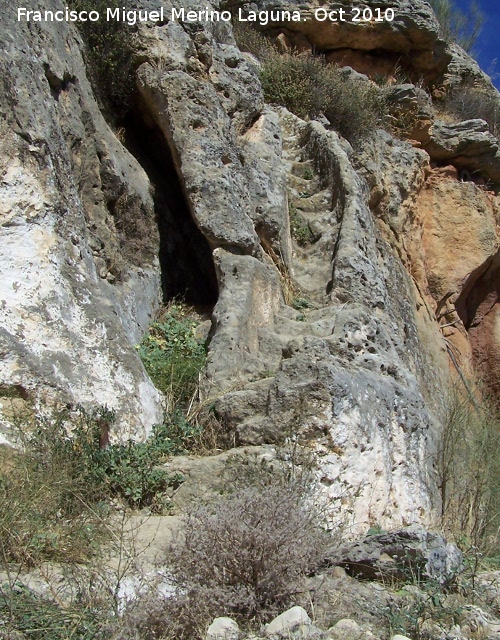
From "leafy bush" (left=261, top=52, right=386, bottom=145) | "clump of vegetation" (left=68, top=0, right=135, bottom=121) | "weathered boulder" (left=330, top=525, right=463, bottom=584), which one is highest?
"leafy bush" (left=261, top=52, right=386, bottom=145)

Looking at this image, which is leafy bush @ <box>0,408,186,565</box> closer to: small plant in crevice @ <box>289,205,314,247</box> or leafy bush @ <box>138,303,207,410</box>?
leafy bush @ <box>138,303,207,410</box>

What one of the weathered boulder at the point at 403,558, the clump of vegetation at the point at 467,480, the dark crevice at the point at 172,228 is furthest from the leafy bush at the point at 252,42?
the weathered boulder at the point at 403,558

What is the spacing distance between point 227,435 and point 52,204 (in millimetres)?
1875

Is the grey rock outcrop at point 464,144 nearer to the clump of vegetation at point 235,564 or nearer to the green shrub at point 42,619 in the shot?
the clump of vegetation at point 235,564

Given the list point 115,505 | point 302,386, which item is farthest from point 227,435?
point 115,505

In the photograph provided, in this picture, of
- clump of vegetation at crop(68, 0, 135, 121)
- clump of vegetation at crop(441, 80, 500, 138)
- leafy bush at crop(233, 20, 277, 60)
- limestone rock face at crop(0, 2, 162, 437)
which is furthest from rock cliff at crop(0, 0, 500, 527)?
leafy bush at crop(233, 20, 277, 60)

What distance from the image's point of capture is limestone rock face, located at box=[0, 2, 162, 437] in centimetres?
461

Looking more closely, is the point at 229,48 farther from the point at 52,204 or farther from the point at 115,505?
the point at 115,505

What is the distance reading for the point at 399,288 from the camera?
351 inches

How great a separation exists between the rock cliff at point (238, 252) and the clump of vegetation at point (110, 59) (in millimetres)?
124

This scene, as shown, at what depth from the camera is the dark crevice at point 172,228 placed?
7.03 metres

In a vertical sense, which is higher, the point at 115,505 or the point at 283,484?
the point at 283,484

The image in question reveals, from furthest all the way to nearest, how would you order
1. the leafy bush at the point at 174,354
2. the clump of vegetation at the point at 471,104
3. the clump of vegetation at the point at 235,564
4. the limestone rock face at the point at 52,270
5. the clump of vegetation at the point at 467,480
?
1. the clump of vegetation at the point at 471,104
2. the leafy bush at the point at 174,354
3. the clump of vegetation at the point at 467,480
4. the limestone rock face at the point at 52,270
5. the clump of vegetation at the point at 235,564

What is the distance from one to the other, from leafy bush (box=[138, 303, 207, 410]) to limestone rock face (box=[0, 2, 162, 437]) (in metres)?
0.21
